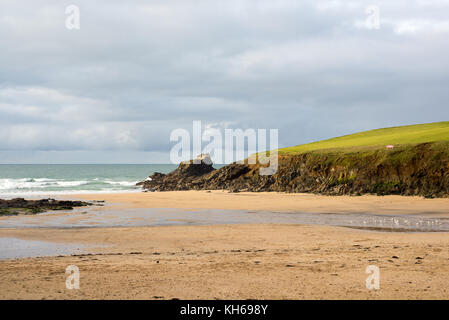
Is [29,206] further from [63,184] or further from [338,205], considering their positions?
[63,184]

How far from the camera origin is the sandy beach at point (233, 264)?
25.3 feet

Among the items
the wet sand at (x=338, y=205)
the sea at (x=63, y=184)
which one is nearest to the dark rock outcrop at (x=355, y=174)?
the wet sand at (x=338, y=205)

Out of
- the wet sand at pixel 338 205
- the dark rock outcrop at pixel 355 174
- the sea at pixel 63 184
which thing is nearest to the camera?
the wet sand at pixel 338 205

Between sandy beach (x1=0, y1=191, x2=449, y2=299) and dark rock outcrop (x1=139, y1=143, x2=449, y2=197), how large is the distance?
16.5 m

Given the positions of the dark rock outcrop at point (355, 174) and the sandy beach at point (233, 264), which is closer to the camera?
the sandy beach at point (233, 264)

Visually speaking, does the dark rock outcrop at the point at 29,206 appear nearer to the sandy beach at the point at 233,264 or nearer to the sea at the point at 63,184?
the sandy beach at the point at 233,264

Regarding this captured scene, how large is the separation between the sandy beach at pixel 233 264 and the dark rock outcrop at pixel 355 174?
1650 cm

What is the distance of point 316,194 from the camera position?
33938 millimetres

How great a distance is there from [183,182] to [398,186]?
84.4ft

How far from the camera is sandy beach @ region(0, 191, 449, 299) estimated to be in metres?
7.71

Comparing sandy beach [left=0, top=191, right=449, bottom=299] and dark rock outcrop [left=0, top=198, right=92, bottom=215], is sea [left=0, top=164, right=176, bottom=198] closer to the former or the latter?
dark rock outcrop [left=0, top=198, right=92, bottom=215]

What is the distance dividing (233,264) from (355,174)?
2636 centimetres

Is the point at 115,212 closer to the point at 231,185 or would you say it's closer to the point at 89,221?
the point at 89,221
